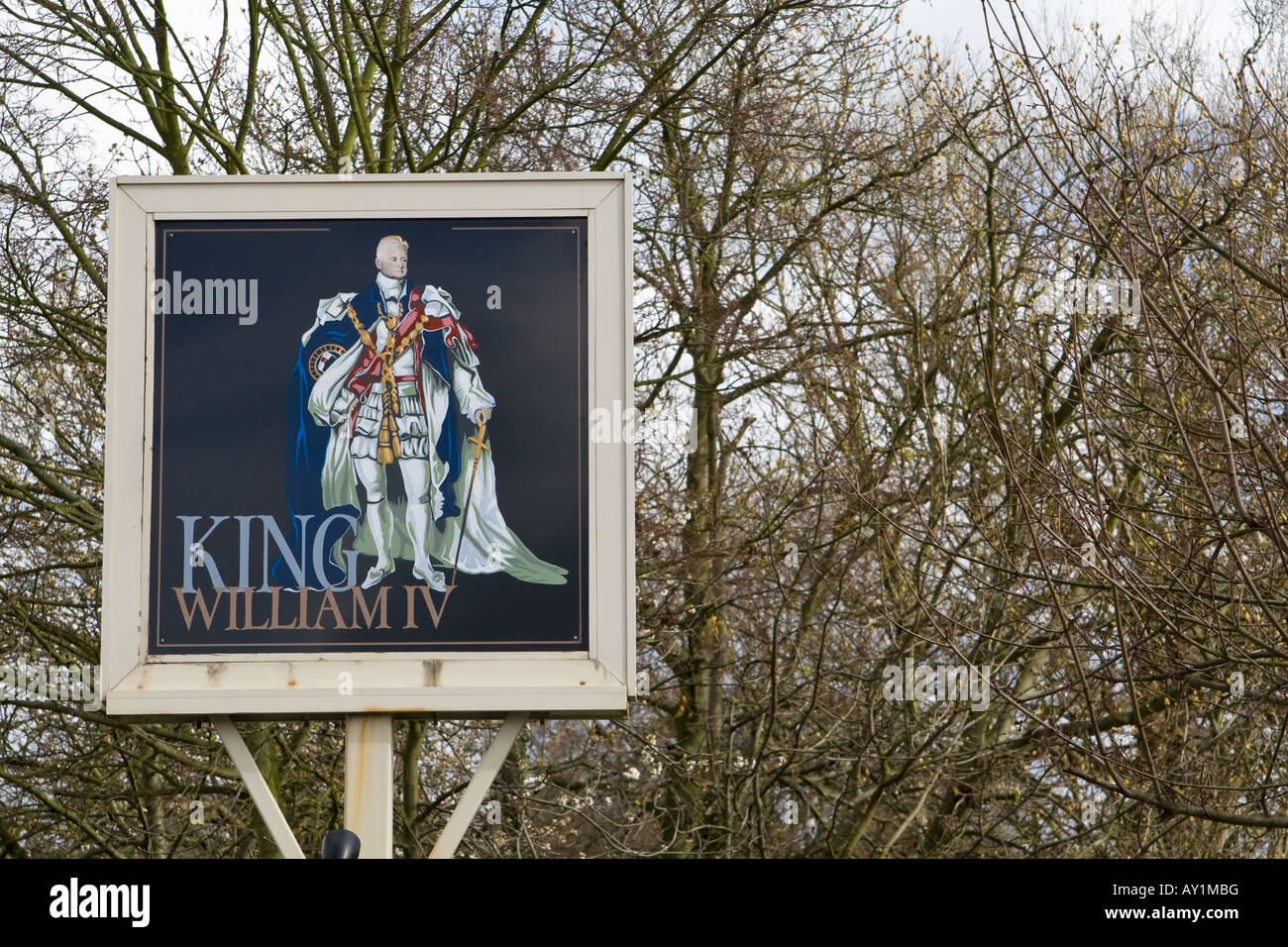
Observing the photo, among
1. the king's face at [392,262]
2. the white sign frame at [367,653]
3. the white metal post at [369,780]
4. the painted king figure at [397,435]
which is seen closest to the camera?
the white sign frame at [367,653]

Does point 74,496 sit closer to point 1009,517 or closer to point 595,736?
point 595,736

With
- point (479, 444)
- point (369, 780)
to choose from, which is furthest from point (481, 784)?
point (479, 444)

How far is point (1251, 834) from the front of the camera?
36.2ft

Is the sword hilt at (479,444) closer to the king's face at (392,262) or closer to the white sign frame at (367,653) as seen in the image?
the white sign frame at (367,653)

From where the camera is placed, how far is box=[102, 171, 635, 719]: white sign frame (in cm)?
475

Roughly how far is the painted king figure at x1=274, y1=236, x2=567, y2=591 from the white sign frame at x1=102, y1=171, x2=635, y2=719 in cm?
24

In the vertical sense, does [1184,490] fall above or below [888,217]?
below

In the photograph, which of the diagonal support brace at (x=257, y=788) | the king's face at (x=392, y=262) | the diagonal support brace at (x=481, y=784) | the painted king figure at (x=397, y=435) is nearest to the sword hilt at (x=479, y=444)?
the painted king figure at (x=397, y=435)

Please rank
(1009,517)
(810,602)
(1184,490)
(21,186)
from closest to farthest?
(1184,490)
(1009,517)
(21,186)
(810,602)

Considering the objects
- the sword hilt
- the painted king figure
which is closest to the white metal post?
the painted king figure

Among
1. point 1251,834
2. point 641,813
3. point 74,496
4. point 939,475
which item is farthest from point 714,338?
point 1251,834

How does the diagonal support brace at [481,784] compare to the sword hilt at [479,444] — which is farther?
the sword hilt at [479,444]

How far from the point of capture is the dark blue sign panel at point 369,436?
4.88m

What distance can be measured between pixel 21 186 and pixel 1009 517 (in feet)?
23.7
